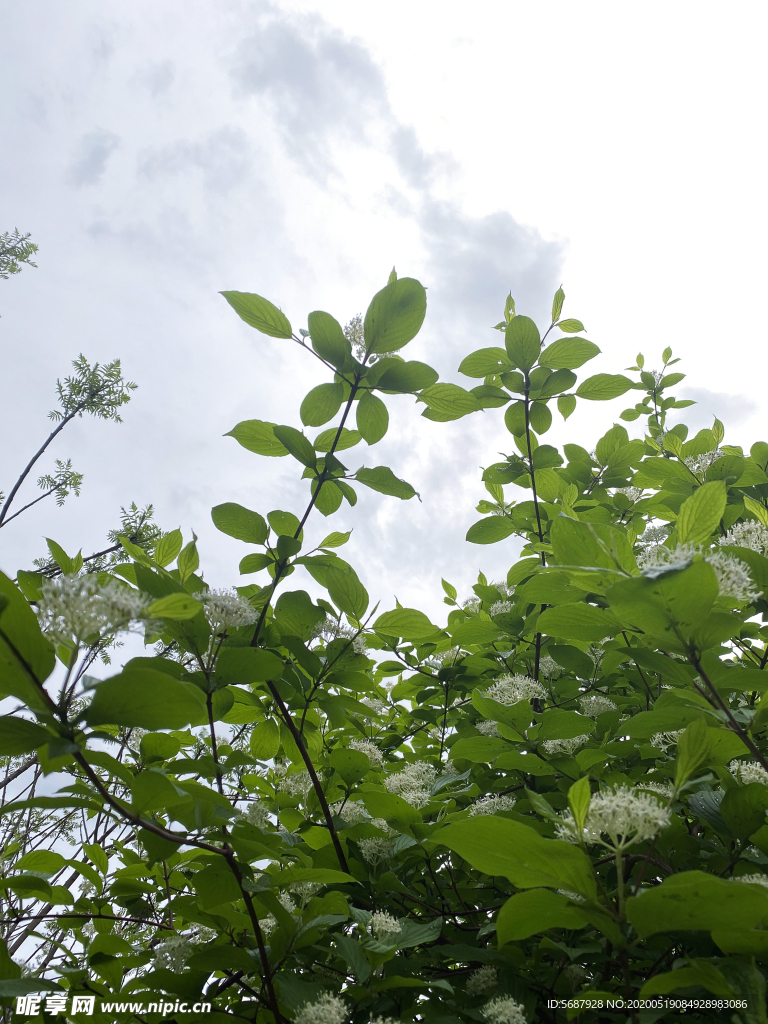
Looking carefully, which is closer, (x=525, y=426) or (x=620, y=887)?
(x=620, y=887)

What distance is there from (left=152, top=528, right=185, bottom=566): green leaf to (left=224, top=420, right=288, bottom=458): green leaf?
40cm

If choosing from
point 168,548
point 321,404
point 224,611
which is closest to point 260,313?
point 321,404

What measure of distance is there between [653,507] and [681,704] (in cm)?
135

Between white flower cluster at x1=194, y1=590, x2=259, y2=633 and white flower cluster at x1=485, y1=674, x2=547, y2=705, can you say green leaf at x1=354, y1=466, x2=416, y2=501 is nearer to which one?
white flower cluster at x1=194, y1=590, x2=259, y2=633

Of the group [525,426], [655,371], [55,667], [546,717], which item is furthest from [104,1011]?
[655,371]

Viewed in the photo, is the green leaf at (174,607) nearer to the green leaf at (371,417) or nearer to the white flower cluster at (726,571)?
the white flower cluster at (726,571)

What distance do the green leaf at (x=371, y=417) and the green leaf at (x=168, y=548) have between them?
2.48ft

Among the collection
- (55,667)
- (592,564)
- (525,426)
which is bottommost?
(55,667)

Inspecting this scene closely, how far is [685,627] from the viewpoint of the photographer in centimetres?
119

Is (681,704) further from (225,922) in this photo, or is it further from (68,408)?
(68,408)

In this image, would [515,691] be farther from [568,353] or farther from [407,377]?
[568,353]

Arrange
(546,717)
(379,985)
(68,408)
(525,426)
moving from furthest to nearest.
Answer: (68,408), (525,426), (546,717), (379,985)

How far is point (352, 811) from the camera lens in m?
2.43

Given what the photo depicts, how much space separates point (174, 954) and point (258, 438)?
1716mm
